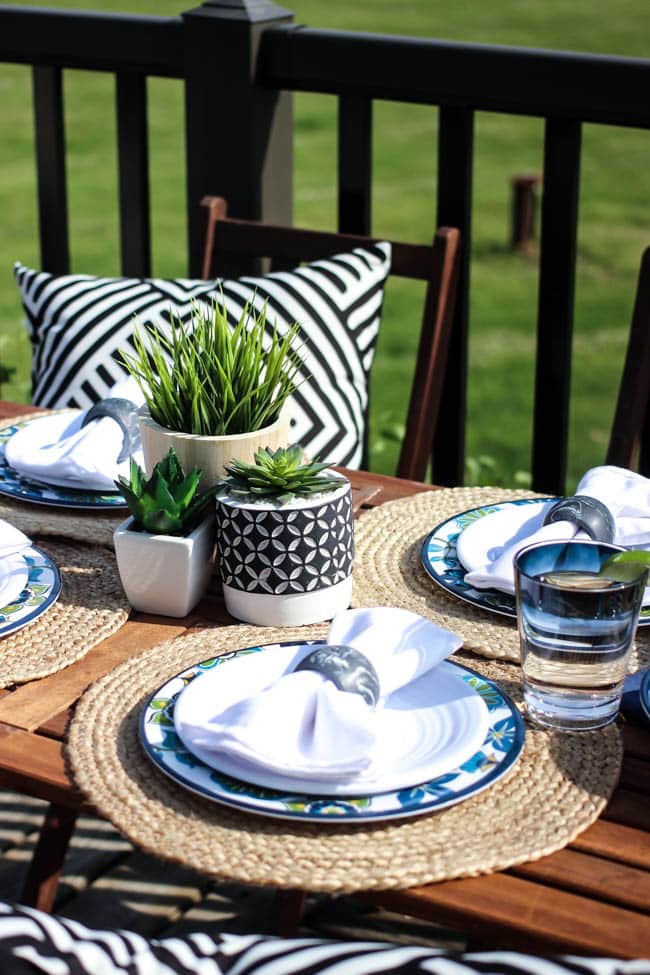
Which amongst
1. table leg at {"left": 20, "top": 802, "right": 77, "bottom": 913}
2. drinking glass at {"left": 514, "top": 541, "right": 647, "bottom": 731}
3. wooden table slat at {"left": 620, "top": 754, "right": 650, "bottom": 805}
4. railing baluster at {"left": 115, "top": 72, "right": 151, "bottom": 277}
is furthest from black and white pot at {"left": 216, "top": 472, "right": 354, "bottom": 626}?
railing baluster at {"left": 115, "top": 72, "right": 151, "bottom": 277}

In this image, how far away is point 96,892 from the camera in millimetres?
2004

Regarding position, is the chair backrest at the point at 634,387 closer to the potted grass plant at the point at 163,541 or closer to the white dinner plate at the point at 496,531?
the white dinner plate at the point at 496,531

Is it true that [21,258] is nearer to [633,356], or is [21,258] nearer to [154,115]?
[154,115]

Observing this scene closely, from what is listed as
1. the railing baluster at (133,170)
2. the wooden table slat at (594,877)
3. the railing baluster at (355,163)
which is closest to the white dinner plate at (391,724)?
the wooden table slat at (594,877)

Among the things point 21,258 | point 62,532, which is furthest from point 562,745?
point 21,258

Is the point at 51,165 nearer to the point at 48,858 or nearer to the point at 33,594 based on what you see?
the point at 48,858

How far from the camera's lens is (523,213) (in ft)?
24.6

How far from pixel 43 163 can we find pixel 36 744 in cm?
192

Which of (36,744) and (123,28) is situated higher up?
(123,28)

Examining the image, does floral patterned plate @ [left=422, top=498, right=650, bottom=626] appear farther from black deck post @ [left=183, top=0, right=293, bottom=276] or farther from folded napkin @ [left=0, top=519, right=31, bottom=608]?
black deck post @ [left=183, top=0, right=293, bottom=276]

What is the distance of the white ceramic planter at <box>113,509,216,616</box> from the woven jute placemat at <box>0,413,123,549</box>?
16 cm

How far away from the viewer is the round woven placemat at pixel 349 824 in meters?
0.90

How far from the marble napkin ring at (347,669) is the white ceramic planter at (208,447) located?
31cm

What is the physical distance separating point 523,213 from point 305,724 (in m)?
6.84
